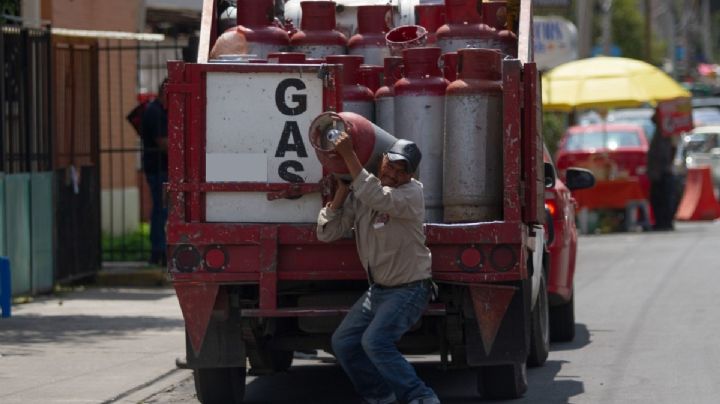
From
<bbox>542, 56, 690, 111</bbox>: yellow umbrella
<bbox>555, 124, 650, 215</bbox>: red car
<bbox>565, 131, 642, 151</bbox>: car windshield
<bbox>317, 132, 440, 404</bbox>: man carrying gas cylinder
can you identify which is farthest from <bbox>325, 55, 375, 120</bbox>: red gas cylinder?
<bbox>565, 131, 642, 151</bbox>: car windshield

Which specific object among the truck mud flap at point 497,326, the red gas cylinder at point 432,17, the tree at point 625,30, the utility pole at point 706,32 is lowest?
the truck mud flap at point 497,326

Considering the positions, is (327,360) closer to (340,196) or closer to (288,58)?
(288,58)

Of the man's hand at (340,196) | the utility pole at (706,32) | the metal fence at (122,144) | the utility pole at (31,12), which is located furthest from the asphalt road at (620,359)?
the utility pole at (706,32)

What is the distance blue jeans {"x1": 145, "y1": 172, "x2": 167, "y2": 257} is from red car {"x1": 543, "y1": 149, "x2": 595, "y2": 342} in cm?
614

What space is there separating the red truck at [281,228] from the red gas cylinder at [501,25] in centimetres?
81

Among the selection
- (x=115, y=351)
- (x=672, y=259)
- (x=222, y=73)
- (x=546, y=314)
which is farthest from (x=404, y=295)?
(x=672, y=259)

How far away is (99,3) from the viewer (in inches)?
863

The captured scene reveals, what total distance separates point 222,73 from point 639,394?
3.30 metres

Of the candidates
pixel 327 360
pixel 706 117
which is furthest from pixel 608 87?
pixel 706 117

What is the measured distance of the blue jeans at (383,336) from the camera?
26.9 ft

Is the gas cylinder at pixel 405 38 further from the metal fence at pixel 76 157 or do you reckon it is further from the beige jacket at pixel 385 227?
the metal fence at pixel 76 157

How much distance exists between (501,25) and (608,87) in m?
16.2

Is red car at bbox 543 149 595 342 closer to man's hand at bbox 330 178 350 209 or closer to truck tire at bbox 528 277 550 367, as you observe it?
truck tire at bbox 528 277 550 367

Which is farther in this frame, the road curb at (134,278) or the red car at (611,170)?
the red car at (611,170)
